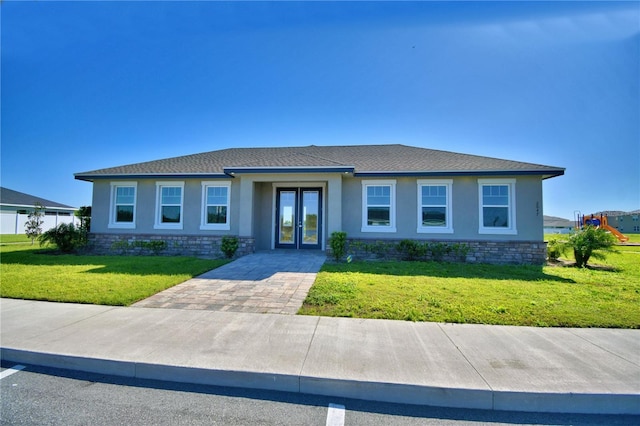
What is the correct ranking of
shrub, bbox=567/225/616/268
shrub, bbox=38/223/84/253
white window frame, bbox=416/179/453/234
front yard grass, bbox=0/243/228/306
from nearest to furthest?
front yard grass, bbox=0/243/228/306 → shrub, bbox=567/225/616/268 → white window frame, bbox=416/179/453/234 → shrub, bbox=38/223/84/253

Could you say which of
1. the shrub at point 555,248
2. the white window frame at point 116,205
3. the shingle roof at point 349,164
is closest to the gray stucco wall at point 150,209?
the white window frame at point 116,205

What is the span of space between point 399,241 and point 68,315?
9.52 m

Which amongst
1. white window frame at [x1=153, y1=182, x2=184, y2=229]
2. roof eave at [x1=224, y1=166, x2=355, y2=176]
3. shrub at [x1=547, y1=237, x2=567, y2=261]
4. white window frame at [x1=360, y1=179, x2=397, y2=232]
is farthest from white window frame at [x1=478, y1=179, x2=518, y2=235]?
white window frame at [x1=153, y1=182, x2=184, y2=229]

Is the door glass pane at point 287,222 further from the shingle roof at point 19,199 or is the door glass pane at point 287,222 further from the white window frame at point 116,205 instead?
the shingle roof at point 19,199

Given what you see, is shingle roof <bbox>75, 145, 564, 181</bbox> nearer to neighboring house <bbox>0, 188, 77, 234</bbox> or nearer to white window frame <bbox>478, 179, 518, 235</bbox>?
white window frame <bbox>478, 179, 518, 235</bbox>

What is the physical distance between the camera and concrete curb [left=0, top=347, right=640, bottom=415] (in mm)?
2666

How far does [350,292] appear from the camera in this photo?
6.11 metres

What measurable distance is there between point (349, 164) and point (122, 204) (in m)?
10.1

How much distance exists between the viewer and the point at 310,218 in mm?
12375

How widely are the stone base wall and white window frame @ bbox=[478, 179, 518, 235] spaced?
10.2 metres

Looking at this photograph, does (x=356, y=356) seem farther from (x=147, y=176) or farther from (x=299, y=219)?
(x=147, y=176)

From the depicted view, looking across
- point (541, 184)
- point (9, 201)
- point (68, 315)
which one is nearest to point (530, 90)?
point (541, 184)

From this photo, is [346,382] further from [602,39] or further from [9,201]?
[9,201]

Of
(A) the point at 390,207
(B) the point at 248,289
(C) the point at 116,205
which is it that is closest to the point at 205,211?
(C) the point at 116,205
